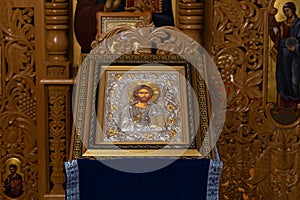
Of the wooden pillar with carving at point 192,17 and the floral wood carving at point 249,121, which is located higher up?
the wooden pillar with carving at point 192,17

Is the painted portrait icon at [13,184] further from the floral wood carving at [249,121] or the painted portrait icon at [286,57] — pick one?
the painted portrait icon at [286,57]

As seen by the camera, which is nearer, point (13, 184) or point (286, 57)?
point (286, 57)

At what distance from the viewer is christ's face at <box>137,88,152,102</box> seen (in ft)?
11.4

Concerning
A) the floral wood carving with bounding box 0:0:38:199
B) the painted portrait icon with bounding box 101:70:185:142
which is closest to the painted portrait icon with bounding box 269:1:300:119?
the painted portrait icon with bounding box 101:70:185:142

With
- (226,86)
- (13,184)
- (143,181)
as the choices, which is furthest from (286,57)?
(13,184)

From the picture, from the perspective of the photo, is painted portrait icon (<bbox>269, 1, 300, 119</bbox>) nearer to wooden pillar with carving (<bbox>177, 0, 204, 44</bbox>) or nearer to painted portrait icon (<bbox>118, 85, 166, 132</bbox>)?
wooden pillar with carving (<bbox>177, 0, 204, 44</bbox>)

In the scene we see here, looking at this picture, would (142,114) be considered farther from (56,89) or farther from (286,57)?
(286,57)

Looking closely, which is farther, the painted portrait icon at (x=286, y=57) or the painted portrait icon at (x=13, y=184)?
the painted portrait icon at (x=13, y=184)

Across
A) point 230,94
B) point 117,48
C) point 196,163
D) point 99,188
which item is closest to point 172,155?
point 196,163

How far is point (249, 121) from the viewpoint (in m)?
4.21

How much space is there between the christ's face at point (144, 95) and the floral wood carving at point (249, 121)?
84 cm

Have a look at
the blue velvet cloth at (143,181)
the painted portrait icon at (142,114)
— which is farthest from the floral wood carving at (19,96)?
the blue velvet cloth at (143,181)

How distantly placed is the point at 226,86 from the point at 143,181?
1176mm

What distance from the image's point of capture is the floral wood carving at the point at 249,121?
4.12 metres
